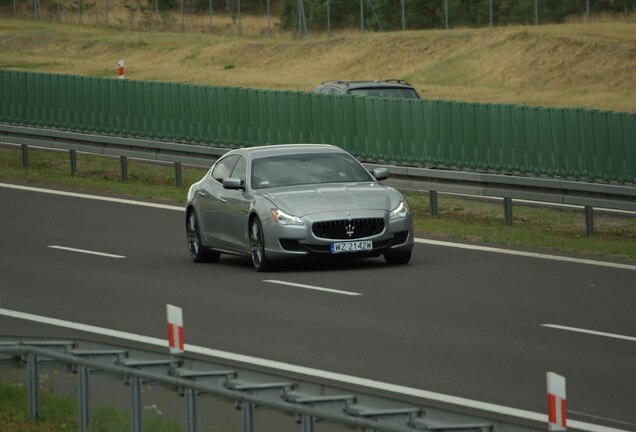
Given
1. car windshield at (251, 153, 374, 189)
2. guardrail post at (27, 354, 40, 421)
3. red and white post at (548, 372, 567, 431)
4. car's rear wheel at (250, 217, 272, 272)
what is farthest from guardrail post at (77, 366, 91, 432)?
car windshield at (251, 153, 374, 189)

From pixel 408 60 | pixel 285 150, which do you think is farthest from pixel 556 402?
pixel 408 60

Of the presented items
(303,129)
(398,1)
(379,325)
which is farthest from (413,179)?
(398,1)

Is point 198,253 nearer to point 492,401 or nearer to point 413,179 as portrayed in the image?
point 413,179

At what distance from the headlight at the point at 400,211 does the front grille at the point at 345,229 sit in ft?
0.90

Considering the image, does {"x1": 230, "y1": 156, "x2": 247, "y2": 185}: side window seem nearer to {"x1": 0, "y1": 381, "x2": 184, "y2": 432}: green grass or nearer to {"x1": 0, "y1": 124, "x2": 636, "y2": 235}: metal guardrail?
{"x1": 0, "y1": 124, "x2": 636, "y2": 235}: metal guardrail

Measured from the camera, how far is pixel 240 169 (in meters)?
21.4

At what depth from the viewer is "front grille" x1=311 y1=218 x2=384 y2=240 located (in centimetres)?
1958

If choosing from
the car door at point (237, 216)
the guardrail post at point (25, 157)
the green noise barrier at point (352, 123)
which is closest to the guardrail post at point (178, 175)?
the green noise barrier at point (352, 123)

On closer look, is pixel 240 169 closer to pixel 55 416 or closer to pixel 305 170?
pixel 305 170

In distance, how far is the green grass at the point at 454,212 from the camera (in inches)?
897

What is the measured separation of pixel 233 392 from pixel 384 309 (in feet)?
25.7

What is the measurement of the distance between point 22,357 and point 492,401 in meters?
3.21

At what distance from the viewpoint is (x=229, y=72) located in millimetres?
72000

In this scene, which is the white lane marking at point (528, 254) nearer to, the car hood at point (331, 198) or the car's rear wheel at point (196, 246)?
the car hood at point (331, 198)
